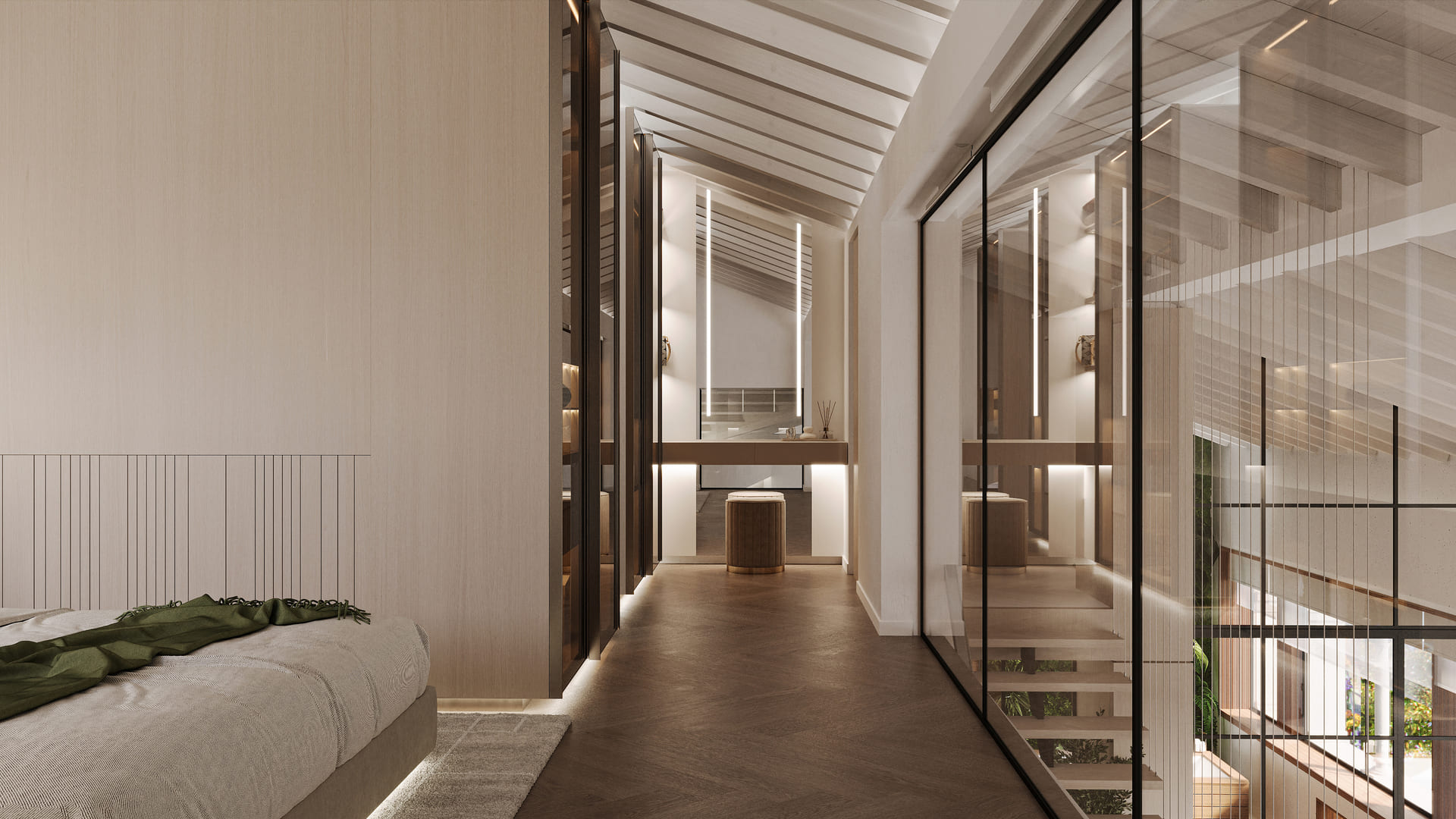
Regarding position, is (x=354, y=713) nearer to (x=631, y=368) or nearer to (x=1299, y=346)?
(x=1299, y=346)

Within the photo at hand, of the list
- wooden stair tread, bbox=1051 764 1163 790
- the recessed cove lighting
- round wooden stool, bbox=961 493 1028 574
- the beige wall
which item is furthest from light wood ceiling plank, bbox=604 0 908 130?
wooden stair tread, bbox=1051 764 1163 790

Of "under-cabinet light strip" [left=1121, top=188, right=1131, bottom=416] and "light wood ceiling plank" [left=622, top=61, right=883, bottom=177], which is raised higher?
"light wood ceiling plank" [left=622, top=61, right=883, bottom=177]

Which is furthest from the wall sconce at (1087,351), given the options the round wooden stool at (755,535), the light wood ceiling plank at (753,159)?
the round wooden stool at (755,535)

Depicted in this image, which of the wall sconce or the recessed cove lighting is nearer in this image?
the recessed cove lighting

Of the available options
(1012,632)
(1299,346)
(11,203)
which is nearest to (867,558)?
(1012,632)

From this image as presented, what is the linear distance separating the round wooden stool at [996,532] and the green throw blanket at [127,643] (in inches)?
90.4

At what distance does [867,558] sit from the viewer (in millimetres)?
5812

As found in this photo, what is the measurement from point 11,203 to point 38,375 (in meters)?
0.75

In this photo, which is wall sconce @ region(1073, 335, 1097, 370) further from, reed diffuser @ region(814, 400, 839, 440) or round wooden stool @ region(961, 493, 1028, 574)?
reed diffuser @ region(814, 400, 839, 440)

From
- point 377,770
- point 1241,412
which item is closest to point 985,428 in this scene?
point 1241,412

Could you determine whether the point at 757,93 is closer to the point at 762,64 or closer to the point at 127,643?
the point at 762,64

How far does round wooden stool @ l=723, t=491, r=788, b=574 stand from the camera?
7.39 meters

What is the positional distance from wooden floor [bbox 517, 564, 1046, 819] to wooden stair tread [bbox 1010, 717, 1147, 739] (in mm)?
179

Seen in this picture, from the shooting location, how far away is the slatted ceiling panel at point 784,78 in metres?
3.72
